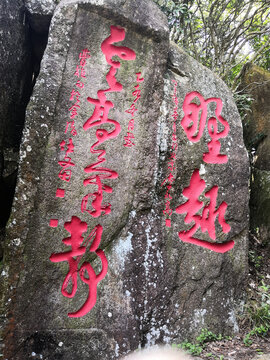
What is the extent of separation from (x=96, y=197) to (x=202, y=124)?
1.76m

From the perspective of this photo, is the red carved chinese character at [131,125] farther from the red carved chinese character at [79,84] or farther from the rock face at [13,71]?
the rock face at [13,71]

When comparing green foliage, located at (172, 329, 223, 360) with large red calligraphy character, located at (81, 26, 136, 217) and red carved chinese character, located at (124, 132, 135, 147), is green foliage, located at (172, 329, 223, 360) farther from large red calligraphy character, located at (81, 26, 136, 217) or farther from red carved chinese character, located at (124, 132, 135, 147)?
red carved chinese character, located at (124, 132, 135, 147)

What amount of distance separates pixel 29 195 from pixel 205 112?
2.51 metres

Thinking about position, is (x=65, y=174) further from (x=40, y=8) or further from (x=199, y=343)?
(x=40, y=8)

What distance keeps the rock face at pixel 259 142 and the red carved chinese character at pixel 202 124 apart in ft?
4.42

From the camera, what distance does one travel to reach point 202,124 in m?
3.78

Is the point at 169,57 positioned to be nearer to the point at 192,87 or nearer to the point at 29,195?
the point at 192,87

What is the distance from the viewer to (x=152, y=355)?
2957mm

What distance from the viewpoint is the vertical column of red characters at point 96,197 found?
9.56 ft

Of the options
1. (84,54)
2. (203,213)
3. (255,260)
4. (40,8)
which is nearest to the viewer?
(84,54)

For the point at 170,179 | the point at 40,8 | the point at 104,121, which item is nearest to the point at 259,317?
the point at 170,179

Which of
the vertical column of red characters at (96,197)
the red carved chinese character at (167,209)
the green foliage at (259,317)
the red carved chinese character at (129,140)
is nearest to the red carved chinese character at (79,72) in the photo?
the vertical column of red characters at (96,197)

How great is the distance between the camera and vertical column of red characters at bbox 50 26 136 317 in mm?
2914

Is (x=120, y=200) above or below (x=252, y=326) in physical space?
above
